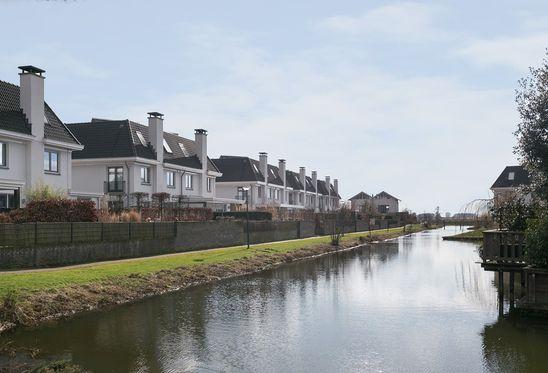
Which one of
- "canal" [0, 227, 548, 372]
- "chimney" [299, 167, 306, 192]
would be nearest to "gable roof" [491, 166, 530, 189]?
"chimney" [299, 167, 306, 192]

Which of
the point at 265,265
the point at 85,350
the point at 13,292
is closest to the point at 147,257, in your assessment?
the point at 265,265

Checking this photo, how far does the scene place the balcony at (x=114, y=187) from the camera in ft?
138

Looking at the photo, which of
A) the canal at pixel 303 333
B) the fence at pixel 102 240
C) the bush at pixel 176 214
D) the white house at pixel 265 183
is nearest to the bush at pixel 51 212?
the fence at pixel 102 240

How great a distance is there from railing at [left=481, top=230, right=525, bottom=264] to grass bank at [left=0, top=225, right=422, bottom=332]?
10525mm

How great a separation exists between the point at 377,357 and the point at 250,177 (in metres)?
56.3

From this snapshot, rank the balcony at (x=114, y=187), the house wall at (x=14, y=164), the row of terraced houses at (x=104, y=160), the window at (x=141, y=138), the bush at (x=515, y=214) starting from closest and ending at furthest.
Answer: the bush at (x=515, y=214)
the house wall at (x=14, y=164)
the row of terraced houses at (x=104, y=160)
the balcony at (x=114, y=187)
the window at (x=141, y=138)

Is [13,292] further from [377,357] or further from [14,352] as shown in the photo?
[377,357]

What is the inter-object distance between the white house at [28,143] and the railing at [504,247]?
75.1 feet

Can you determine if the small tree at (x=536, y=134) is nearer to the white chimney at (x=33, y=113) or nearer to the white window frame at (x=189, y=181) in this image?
the white chimney at (x=33, y=113)

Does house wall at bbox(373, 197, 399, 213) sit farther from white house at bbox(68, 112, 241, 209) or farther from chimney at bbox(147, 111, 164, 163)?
chimney at bbox(147, 111, 164, 163)

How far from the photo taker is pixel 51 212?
2262 cm

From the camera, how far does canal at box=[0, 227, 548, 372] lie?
10977mm

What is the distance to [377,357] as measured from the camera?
1141cm

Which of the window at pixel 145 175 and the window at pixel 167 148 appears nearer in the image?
the window at pixel 145 175
